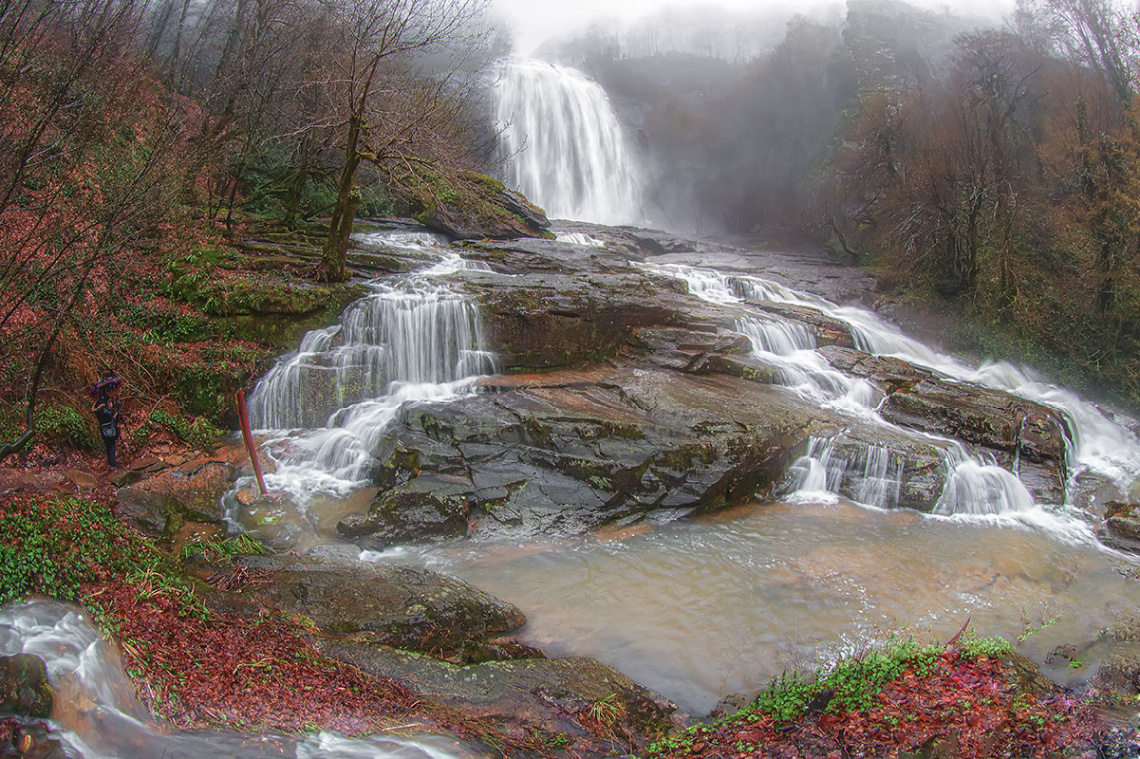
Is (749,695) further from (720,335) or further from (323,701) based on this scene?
(720,335)

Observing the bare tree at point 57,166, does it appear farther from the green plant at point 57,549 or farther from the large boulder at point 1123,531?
the large boulder at point 1123,531

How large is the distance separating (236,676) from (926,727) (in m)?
4.90

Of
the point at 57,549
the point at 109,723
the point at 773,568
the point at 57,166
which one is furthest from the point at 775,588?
the point at 57,166

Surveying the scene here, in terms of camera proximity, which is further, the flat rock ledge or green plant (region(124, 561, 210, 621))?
the flat rock ledge

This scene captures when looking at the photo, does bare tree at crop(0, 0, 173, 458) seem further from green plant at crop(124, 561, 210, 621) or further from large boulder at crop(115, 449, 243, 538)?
green plant at crop(124, 561, 210, 621)

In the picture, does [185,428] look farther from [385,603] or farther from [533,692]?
[533,692]

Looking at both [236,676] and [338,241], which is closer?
[236,676]

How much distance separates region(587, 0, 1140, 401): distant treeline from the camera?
1562cm

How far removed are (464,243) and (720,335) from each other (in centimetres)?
825

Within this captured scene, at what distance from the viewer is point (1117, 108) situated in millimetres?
17594

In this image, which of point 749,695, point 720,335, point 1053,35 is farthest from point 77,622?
point 1053,35

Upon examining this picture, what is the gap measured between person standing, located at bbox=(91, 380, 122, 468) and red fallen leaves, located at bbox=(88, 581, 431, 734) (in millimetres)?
4703

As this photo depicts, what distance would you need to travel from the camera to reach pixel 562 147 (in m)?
29.9

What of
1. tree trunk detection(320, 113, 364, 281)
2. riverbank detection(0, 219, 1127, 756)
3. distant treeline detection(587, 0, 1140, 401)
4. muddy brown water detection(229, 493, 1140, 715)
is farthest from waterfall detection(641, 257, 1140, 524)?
tree trunk detection(320, 113, 364, 281)
